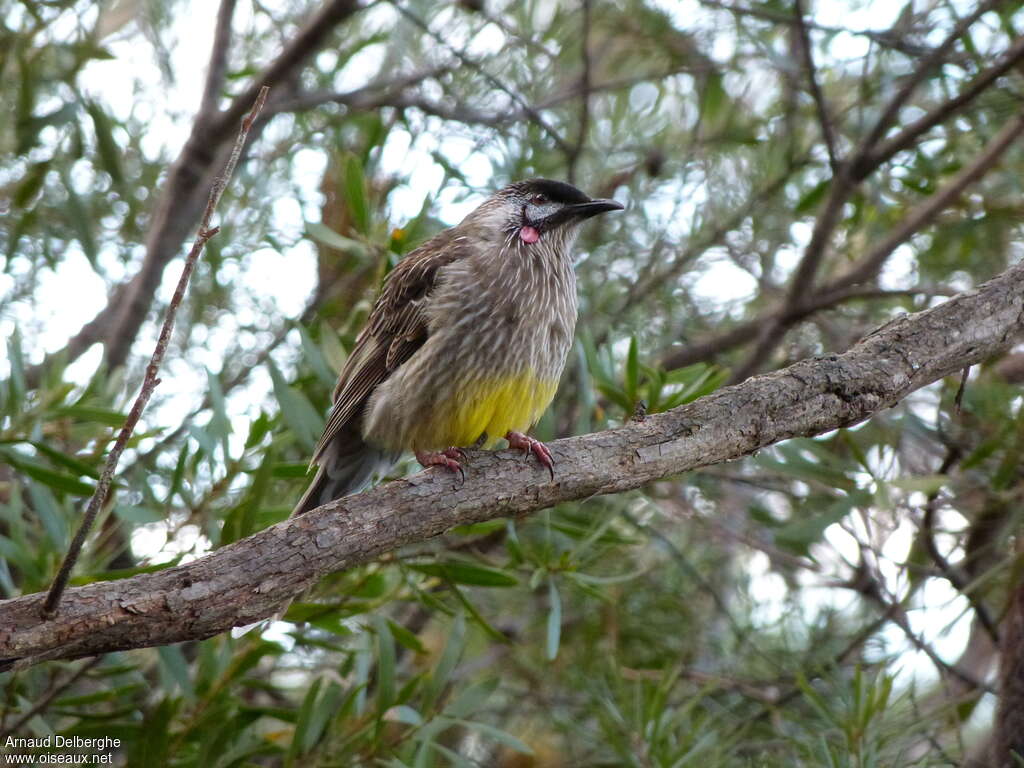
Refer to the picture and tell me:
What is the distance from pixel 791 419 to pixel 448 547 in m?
1.50

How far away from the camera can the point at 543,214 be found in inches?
160

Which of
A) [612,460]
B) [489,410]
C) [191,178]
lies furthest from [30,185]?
[612,460]

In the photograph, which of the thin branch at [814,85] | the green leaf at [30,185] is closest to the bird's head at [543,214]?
the thin branch at [814,85]

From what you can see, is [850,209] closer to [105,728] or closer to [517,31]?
[517,31]

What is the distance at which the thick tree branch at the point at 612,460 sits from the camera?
2090 millimetres

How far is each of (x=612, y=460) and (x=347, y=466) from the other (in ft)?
4.73

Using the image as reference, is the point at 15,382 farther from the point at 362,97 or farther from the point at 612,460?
the point at 362,97

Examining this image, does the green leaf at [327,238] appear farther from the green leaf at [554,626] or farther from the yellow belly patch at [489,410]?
the green leaf at [554,626]

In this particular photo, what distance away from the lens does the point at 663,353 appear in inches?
183

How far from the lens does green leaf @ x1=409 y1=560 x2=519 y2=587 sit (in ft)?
10.4

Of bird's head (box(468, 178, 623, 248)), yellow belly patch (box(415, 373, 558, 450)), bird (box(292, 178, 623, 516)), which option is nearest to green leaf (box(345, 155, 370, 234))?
bird (box(292, 178, 623, 516))

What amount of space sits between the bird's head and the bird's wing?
23 cm

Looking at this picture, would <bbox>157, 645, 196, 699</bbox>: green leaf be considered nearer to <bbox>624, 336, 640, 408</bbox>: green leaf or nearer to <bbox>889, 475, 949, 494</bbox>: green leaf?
<bbox>624, 336, 640, 408</bbox>: green leaf

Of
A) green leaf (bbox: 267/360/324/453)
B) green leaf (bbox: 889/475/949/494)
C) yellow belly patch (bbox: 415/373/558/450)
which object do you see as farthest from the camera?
yellow belly patch (bbox: 415/373/558/450)
